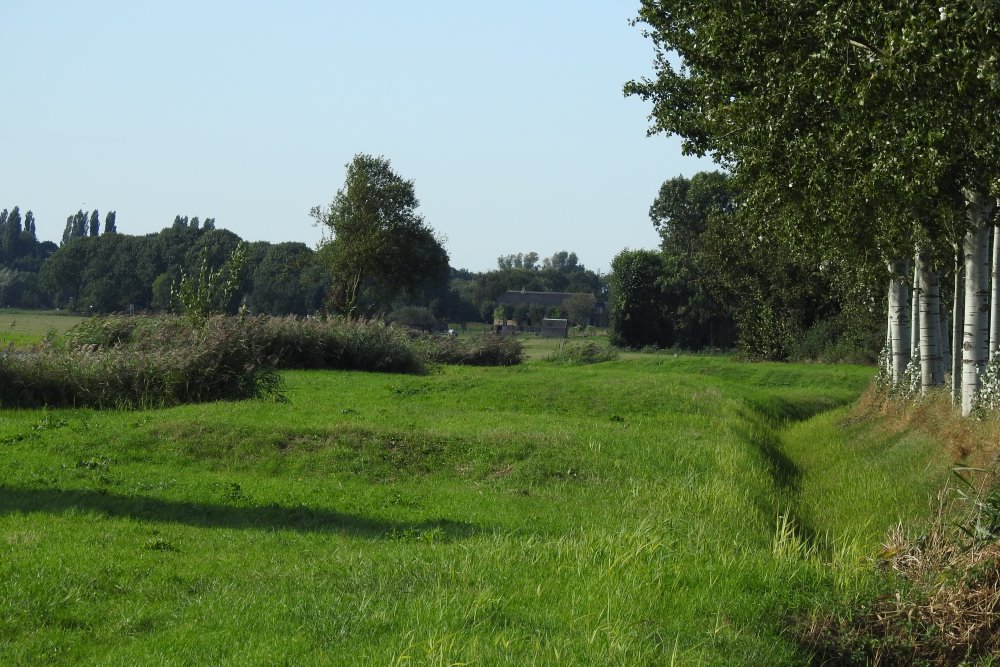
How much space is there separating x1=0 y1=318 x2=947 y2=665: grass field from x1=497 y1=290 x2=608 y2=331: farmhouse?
10284 cm

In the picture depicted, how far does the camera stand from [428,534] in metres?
11.6

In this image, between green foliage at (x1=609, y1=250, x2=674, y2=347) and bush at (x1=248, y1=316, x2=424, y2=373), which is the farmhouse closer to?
green foliage at (x1=609, y1=250, x2=674, y2=347)

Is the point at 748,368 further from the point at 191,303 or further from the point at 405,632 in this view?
the point at 405,632

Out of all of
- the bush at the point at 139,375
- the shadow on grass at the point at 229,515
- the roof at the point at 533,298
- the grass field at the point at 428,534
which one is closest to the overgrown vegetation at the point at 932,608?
the grass field at the point at 428,534

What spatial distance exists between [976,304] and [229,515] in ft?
43.5

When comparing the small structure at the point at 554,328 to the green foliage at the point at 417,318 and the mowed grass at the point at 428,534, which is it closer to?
the green foliage at the point at 417,318

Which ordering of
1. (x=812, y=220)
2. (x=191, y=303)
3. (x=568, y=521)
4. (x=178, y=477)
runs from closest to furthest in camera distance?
(x=568, y=521)
(x=178, y=477)
(x=812, y=220)
(x=191, y=303)

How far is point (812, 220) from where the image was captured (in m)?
21.1

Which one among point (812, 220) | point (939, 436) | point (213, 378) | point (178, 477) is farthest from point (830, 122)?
point (213, 378)

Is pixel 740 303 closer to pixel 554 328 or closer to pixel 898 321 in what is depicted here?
pixel 898 321

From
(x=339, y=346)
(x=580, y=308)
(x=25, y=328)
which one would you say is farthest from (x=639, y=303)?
(x=580, y=308)

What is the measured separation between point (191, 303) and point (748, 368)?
24712 millimetres

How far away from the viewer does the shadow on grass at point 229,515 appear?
39.7 ft

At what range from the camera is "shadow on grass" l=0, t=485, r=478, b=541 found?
39.7ft
